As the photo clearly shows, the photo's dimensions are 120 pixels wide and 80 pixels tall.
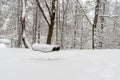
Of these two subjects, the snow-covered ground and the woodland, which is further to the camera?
the woodland

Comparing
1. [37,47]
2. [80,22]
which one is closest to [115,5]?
[80,22]

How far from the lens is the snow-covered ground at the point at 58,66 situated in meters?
3.40

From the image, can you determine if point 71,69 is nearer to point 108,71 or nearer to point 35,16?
point 108,71

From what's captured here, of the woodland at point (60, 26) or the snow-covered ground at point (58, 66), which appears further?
the woodland at point (60, 26)

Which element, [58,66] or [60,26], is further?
[60,26]

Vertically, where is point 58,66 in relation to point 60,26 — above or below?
below

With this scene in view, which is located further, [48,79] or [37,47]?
[37,47]

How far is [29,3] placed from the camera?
17.3m

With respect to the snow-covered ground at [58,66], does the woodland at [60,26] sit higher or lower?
higher

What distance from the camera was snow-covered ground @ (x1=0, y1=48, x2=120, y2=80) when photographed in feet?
11.1

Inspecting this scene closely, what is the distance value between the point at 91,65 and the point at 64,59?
0.66 m

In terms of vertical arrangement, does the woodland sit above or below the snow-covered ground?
above

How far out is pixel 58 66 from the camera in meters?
3.91

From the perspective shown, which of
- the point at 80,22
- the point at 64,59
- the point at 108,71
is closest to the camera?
the point at 108,71
